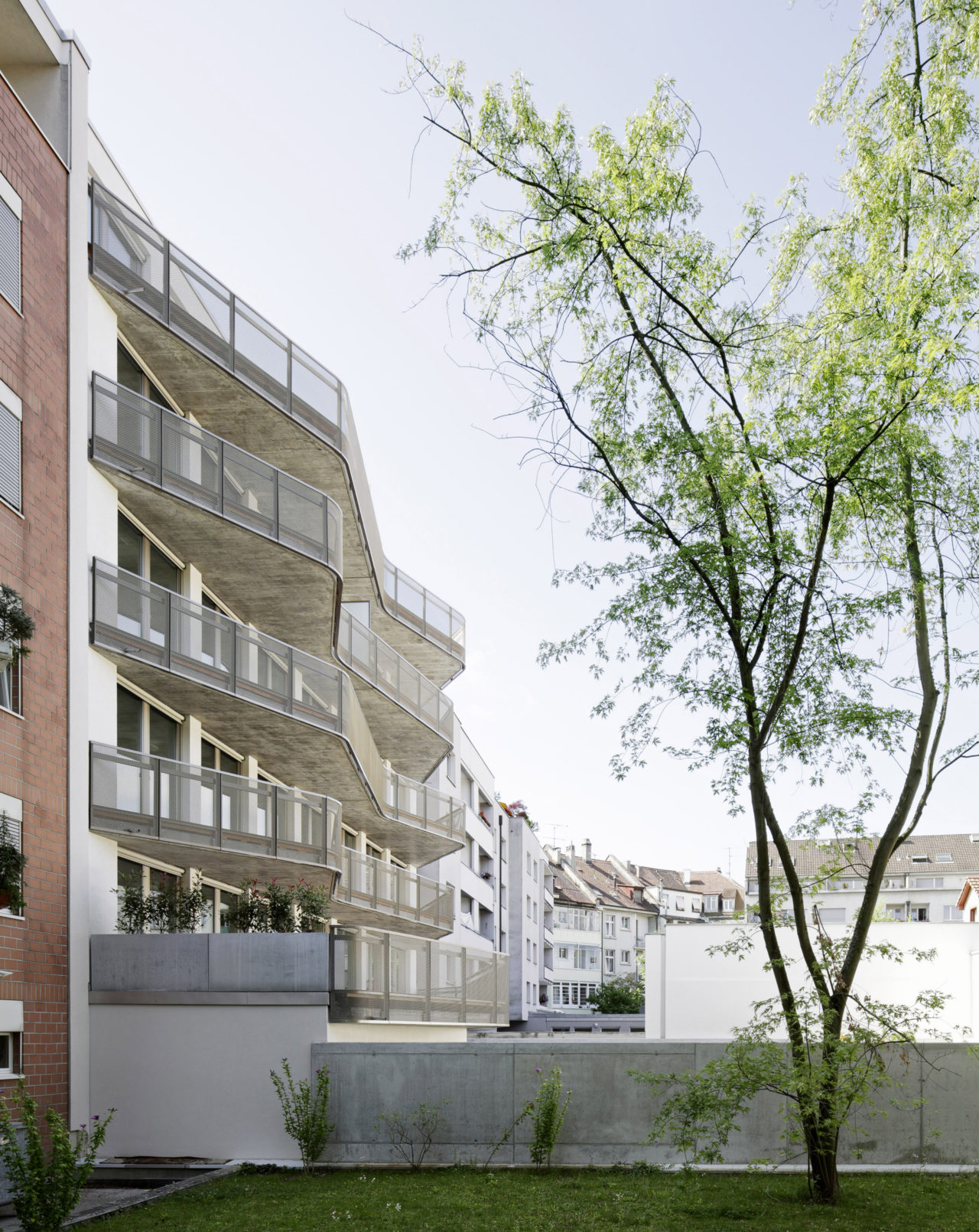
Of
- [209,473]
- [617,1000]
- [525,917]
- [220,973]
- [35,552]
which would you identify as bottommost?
[617,1000]

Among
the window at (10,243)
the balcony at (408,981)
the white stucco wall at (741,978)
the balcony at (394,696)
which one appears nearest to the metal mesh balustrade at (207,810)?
the balcony at (408,981)

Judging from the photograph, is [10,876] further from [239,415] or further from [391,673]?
[391,673]

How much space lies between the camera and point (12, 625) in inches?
478

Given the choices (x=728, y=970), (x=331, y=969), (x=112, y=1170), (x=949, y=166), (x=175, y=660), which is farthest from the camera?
(x=728, y=970)

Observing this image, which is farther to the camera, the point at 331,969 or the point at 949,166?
the point at 331,969

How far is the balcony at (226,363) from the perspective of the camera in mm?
16703

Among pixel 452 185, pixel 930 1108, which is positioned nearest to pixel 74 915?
pixel 452 185

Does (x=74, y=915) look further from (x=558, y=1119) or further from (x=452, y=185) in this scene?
(x=452, y=185)

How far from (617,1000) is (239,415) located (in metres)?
66.5

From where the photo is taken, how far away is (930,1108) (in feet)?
48.0

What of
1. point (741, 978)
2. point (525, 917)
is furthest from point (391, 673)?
point (525, 917)

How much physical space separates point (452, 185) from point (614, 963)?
307 ft

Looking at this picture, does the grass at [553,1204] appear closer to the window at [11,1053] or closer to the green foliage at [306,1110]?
the green foliage at [306,1110]

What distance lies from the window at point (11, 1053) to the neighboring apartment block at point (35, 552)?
14 millimetres
